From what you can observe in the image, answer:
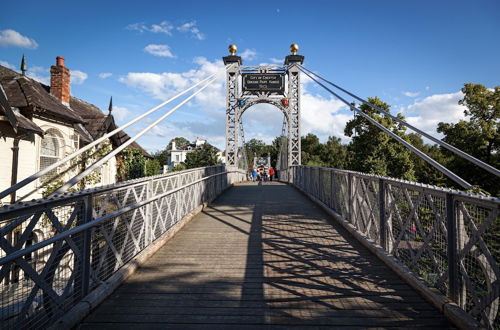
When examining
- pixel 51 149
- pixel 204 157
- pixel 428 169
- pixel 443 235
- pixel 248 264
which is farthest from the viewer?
pixel 204 157

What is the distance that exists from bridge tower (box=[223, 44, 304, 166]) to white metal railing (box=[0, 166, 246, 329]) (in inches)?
580

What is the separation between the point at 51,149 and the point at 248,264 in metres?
10.3

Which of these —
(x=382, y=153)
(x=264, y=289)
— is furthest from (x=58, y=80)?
(x=382, y=153)

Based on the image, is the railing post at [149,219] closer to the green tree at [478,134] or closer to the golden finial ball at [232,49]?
the golden finial ball at [232,49]

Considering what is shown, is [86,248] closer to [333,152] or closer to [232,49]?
[232,49]

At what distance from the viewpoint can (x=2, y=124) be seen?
888cm

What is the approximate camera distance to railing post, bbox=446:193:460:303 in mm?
2875

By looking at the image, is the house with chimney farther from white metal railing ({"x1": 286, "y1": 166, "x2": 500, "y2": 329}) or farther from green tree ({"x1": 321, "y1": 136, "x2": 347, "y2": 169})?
green tree ({"x1": 321, "y1": 136, "x2": 347, "y2": 169})

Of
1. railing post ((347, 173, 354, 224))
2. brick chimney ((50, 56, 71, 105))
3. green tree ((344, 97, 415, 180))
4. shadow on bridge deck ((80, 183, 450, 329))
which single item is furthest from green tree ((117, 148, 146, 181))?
green tree ((344, 97, 415, 180))

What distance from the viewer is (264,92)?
20453mm

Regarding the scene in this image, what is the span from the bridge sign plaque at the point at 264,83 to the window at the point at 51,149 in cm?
1162

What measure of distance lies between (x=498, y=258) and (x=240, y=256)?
3132 millimetres

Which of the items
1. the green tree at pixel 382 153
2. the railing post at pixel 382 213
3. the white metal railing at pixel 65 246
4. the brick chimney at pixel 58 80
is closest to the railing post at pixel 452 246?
the railing post at pixel 382 213

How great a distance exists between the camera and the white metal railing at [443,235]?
2459 mm
